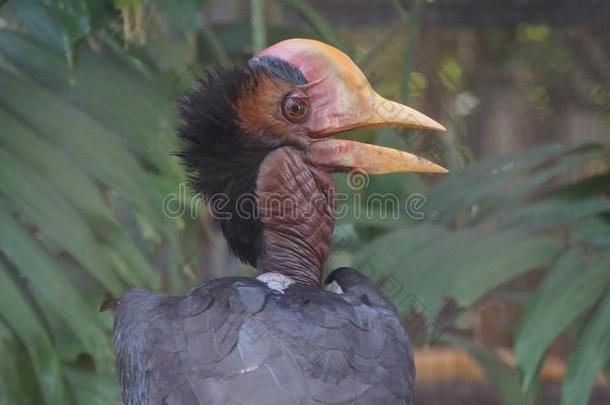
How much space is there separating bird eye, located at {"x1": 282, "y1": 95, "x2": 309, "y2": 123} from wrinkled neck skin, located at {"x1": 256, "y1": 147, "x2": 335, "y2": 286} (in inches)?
1.6

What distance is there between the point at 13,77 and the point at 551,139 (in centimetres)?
186

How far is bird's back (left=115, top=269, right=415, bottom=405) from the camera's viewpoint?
4.12 feet

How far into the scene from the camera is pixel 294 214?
1.52 metres

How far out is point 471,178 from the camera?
7.49 feet

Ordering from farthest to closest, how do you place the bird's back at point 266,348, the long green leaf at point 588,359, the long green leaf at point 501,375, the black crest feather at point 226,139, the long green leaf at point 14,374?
the long green leaf at point 501,375 → the long green leaf at point 588,359 → the long green leaf at point 14,374 → the black crest feather at point 226,139 → the bird's back at point 266,348

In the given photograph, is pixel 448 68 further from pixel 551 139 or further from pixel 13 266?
pixel 13 266

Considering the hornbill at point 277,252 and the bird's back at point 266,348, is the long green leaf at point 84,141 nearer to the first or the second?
the hornbill at point 277,252

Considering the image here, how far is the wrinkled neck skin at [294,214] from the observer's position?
1485mm

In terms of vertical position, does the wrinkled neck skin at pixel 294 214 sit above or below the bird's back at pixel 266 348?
above

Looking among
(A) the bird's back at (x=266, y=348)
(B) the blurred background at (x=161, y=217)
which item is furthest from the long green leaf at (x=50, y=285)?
(A) the bird's back at (x=266, y=348)

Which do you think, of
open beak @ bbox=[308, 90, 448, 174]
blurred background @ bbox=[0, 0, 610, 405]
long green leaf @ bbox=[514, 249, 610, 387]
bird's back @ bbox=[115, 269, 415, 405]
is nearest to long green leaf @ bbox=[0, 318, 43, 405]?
blurred background @ bbox=[0, 0, 610, 405]

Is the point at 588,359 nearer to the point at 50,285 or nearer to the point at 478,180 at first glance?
the point at 478,180

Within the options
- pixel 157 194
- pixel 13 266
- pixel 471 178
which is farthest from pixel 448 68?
pixel 13 266

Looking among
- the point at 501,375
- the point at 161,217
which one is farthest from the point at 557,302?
the point at 161,217
